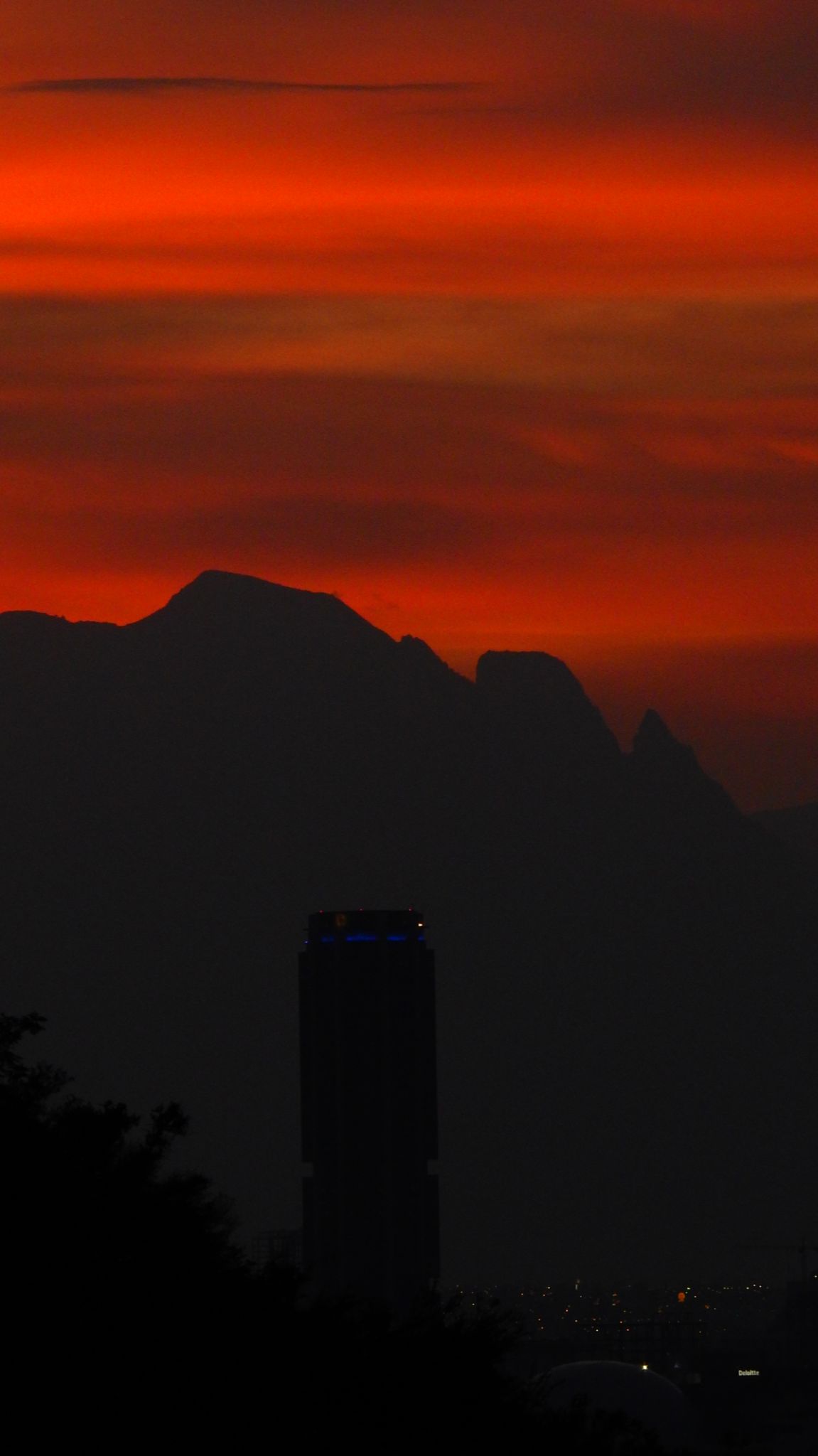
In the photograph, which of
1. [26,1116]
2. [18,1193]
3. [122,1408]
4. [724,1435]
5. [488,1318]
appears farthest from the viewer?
[724,1435]

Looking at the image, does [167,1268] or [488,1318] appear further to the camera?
[488,1318]

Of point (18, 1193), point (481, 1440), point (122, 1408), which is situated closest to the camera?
point (122, 1408)

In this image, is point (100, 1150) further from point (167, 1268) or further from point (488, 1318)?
point (488, 1318)

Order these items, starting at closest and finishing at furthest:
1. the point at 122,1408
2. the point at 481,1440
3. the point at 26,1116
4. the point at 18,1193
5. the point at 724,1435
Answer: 1. the point at 122,1408
2. the point at 18,1193
3. the point at 26,1116
4. the point at 481,1440
5. the point at 724,1435

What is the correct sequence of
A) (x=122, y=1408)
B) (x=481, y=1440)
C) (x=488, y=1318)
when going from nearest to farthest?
1. (x=122, y=1408)
2. (x=481, y=1440)
3. (x=488, y=1318)

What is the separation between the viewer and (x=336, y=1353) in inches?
2269

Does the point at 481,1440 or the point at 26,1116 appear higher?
the point at 26,1116

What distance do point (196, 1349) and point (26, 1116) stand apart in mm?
5749

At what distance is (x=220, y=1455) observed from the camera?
49.5 m

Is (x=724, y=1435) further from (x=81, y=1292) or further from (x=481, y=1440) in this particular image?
(x=81, y=1292)

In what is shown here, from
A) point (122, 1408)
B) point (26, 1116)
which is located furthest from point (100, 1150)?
point (122, 1408)

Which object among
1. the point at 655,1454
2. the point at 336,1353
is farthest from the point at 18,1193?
the point at 655,1454

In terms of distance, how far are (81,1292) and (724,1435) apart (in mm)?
23993

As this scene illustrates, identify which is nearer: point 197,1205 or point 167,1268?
point 167,1268
